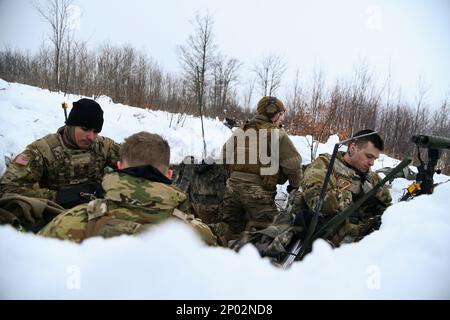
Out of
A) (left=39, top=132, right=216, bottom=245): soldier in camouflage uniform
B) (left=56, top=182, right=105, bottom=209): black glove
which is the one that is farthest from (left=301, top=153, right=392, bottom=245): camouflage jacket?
(left=56, top=182, right=105, bottom=209): black glove

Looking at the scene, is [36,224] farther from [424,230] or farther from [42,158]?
[424,230]

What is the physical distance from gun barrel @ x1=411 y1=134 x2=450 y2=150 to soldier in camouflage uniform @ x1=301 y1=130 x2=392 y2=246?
716mm

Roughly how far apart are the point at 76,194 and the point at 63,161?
0.42m

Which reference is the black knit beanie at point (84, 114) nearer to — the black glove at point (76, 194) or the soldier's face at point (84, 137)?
the soldier's face at point (84, 137)

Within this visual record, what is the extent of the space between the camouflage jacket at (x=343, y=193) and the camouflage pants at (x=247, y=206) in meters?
0.93

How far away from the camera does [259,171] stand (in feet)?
13.0

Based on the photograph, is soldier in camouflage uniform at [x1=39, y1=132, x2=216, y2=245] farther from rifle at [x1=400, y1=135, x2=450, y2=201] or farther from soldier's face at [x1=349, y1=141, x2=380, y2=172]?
soldier's face at [x1=349, y1=141, x2=380, y2=172]

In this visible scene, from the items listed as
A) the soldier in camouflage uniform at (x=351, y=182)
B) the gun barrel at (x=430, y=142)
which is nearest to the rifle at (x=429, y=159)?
the gun barrel at (x=430, y=142)

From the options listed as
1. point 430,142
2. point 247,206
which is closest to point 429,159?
point 430,142

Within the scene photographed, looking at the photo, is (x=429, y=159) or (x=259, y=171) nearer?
(x=429, y=159)

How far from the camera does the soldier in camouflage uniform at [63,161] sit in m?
2.99

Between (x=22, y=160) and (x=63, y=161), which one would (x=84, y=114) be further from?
(x=22, y=160)

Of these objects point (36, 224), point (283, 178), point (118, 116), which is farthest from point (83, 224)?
point (118, 116)
